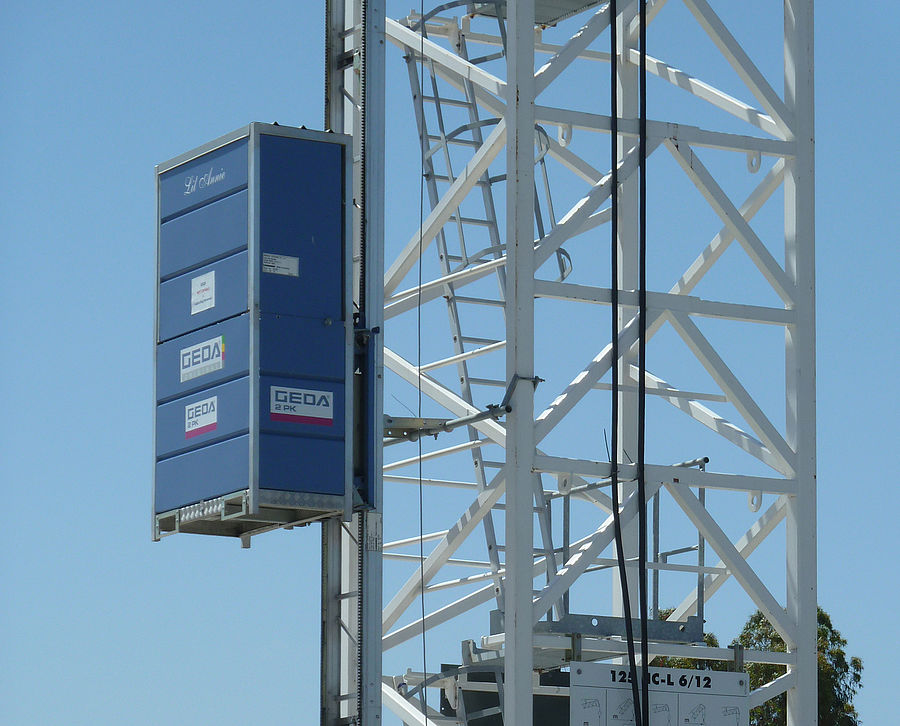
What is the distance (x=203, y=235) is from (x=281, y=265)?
0.91 m

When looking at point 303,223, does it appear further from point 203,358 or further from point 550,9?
point 550,9

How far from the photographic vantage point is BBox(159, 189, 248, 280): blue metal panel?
16.2 m

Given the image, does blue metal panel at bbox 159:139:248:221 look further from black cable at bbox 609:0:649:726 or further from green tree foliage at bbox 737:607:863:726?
green tree foliage at bbox 737:607:863:726

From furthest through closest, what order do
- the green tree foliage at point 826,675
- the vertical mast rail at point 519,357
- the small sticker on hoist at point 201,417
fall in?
the green tree foliage at point 826,675 < the vertical mast rail at point 519,357 < the small sticker on hoist at point 201,417

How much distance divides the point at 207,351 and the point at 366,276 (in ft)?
5.45

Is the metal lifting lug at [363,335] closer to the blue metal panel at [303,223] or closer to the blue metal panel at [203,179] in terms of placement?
the blue metal panel at [303,223]

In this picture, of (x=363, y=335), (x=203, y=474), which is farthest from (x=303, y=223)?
(x=203, y=474)

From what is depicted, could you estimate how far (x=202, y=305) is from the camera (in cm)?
1644

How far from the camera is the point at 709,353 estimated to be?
18.4m

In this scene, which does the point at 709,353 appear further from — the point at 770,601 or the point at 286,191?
the point at 286,191

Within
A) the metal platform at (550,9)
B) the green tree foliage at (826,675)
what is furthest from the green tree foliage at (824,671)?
the metal platform at (550,9)

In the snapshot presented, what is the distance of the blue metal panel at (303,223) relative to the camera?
632 inches

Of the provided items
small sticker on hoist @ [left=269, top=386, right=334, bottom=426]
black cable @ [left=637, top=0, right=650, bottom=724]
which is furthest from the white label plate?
black cable @ [left=637, top=0, right=650, bottom=724]

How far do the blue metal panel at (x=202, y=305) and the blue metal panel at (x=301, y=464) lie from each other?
3.87 ft
